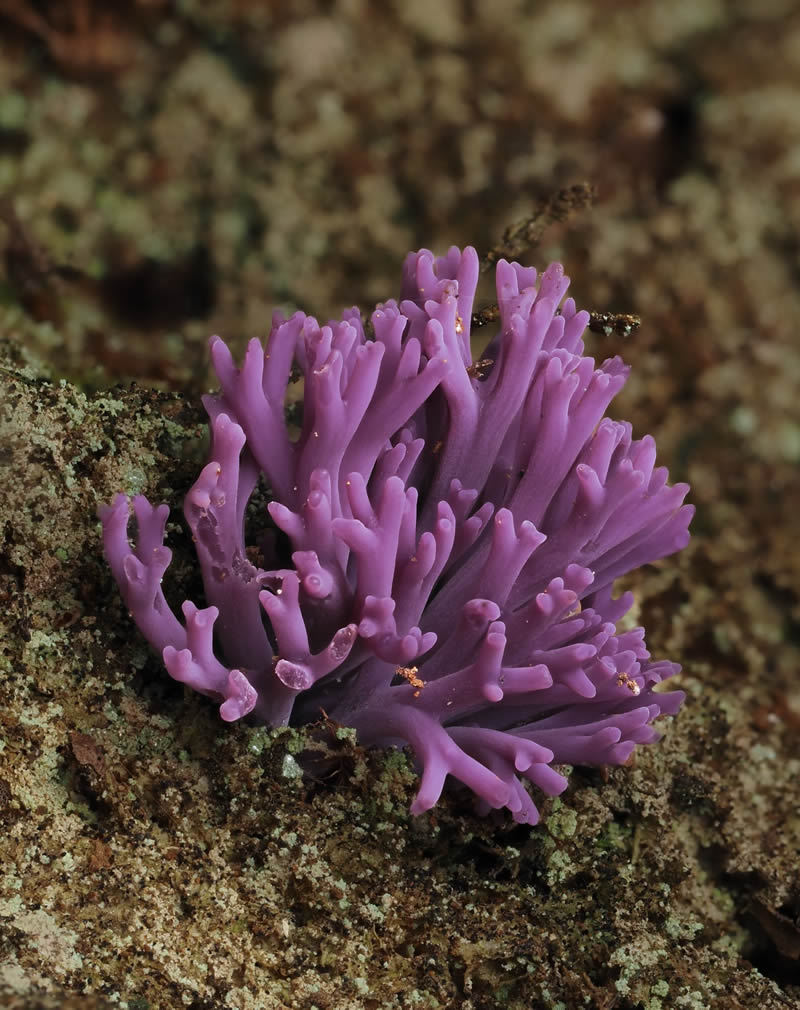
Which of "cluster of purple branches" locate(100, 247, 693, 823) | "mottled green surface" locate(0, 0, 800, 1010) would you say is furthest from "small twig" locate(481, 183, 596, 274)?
"mottled green surface" locate(0, 0, 800, 1010)

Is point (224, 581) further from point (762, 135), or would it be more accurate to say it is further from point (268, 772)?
point (762, 135)

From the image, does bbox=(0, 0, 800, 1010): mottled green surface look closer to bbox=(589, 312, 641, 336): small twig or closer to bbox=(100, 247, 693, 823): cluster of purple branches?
bbox=(100, 247, 693, 823): cluster of purple branches

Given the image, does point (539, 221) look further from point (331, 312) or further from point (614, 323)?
point (331, 312)

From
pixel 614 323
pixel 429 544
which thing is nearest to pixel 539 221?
pixel 614 323

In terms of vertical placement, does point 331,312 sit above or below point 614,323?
below

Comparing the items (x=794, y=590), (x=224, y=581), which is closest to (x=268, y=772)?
(x=224, y=581)

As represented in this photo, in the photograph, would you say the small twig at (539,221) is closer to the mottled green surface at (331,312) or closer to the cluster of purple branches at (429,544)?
the cluster of purple branches at (429,544)
